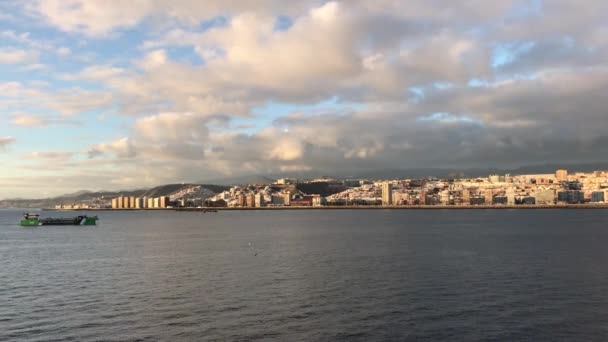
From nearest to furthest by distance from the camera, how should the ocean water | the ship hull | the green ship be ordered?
the ocean water → the ship hull → the green ship

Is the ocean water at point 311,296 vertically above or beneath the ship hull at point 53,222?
beneath

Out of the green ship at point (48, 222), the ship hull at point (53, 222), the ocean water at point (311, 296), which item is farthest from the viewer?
the green ship at point (48, 222)

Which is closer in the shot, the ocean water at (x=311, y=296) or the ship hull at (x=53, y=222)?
the ocean water at (x=311, y=296)

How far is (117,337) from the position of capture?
76.4 feet

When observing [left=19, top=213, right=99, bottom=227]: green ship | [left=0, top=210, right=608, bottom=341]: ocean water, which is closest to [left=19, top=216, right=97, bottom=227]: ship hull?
[left=19, top=213, right=99, bottom=227]: green ship

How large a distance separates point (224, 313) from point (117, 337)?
590 cm

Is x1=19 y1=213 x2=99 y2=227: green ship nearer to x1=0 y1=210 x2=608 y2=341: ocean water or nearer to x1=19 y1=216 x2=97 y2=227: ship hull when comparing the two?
x1=19 y1=216 x2=97 y2=227: ship hull

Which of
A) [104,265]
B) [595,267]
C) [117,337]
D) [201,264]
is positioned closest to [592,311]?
[595,267]

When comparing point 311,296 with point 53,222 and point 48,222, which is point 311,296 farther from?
point 48,222

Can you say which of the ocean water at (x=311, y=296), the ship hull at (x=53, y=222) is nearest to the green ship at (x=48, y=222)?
the ship hull at (x=53, y=222)

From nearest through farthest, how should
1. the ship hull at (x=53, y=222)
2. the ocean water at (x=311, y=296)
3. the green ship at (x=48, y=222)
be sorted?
the ocean water at (x=311, y=296)
the ship hull at (x=53, y=222)
the green ship at (x=48, y=222)

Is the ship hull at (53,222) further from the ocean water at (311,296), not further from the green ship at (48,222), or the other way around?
the ocean water at (311,296)

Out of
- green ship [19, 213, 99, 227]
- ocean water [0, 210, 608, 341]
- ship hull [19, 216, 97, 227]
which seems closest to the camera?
ocean water [0, 210, 608, 341]

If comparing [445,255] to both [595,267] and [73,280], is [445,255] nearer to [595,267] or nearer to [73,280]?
[595,267]
